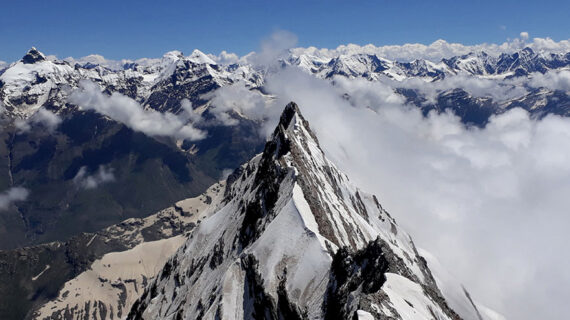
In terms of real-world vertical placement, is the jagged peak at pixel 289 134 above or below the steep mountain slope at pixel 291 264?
above

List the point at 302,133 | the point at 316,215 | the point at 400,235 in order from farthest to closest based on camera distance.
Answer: the point at 400,235 < the point at 302,133 < the point at 316,215

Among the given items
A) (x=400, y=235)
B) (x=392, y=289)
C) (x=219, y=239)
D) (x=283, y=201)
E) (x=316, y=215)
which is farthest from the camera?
(x=400, y=235)

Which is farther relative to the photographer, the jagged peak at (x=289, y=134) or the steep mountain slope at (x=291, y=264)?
the jagged peak at (x=289, y=134)

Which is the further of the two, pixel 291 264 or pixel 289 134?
pixel 289 134

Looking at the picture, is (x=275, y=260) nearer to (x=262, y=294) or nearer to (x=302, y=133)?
(x=262, y=294)

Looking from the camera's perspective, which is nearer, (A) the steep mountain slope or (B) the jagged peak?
(A) the steep mountain slope

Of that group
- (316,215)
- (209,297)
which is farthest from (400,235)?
(209,297)

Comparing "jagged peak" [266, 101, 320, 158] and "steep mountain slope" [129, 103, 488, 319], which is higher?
"jagged peak" [266, 101, 320, 158]

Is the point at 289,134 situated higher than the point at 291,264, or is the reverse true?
the point at 289,134
